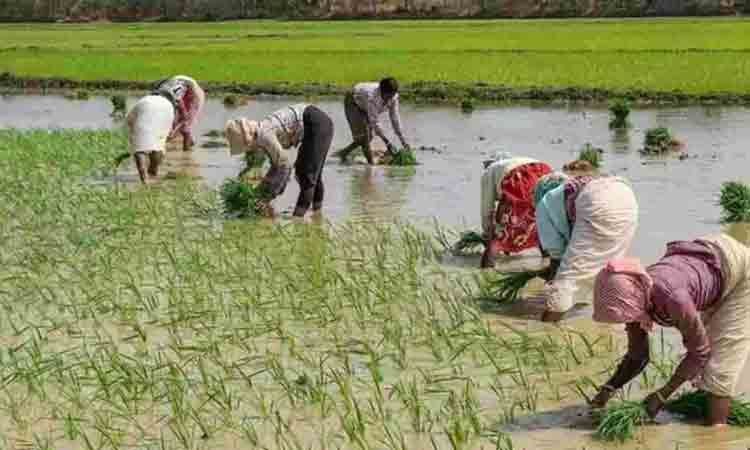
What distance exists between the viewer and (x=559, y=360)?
6.06m

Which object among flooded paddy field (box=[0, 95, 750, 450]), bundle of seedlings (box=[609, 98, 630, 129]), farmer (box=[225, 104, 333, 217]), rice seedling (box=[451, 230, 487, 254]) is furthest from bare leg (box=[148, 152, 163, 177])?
bundle of seedlings (box=[609, 98, 630, 129])

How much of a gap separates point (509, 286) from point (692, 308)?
2540 millimetres

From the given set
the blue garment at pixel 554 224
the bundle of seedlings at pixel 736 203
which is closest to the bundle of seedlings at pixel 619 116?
the bundle of seedlings at pixel 736 203

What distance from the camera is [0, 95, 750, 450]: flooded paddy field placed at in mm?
5227

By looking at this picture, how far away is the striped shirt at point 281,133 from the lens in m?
10.1

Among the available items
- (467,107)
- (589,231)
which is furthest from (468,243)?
(467,107)

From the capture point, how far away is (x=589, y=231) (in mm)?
6699

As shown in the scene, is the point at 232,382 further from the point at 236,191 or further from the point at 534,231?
the point at 236,191

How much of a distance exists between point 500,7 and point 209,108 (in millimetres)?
46384

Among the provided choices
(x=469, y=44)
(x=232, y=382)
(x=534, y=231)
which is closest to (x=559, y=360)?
(x=232, y=382)

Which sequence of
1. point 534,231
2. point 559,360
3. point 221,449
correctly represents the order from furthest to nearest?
point 534,231, point 559,360, point 221,449

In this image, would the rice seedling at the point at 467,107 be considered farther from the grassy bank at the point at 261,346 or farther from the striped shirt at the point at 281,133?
the grassy bank at the point at 261,346

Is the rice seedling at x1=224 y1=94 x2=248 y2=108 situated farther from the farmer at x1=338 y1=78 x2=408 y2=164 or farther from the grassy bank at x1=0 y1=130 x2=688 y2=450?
A: the grassy bank at x1=0 y1=130 x2=688 y2=450

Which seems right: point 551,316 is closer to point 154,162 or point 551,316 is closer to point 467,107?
point 154,162
